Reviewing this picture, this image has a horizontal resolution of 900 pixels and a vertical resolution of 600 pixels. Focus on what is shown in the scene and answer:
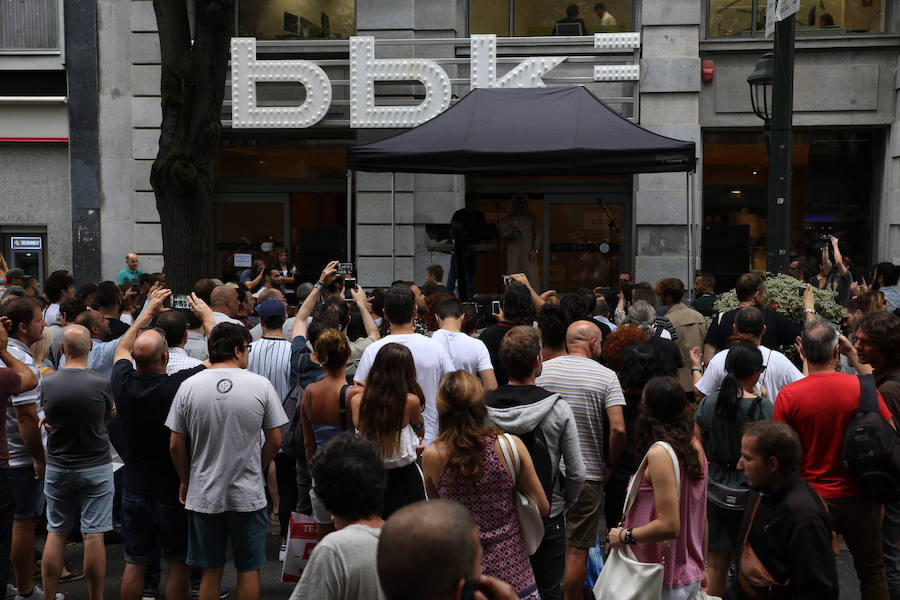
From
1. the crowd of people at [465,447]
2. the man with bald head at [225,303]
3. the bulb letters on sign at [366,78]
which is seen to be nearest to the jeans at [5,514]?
the crowd of people at [465,447]

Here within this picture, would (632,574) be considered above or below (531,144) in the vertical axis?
below

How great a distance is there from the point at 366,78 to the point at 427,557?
12954 mm

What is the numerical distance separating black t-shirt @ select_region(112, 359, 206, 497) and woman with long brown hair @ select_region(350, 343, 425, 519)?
4.27 feet

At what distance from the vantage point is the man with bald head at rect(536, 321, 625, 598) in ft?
18.0

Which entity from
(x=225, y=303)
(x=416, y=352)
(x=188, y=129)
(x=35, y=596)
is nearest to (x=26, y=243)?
(x=188, y=129)

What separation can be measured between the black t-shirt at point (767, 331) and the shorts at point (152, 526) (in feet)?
14.7

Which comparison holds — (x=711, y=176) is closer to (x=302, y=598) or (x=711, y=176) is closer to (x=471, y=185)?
(x=471, y=185)

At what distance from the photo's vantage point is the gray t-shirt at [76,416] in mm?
5781

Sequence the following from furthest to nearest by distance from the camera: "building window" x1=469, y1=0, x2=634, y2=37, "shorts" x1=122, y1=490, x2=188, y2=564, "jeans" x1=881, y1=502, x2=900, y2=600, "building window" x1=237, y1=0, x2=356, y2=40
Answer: "building window" x1=237, y1=0, x2=356, y2=40 < "building window" x1=469, y1=0, x2=634, y2=37 < "shorts" x1=122, y1=490, x2=188, y2=564 < "jeans" x1=881, y1=502, x2=900, y2=600

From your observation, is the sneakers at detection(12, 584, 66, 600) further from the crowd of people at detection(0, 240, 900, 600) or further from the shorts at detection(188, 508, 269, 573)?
the shorts at detection(188, 508, 269, 573)

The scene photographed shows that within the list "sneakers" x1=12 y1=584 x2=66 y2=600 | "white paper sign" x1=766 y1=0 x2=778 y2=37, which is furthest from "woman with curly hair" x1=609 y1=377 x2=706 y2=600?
"white paper sign" x1=766 y1=0 x2=778 y2=37

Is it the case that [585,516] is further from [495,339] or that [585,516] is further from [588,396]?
[495,339]

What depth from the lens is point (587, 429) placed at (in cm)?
552

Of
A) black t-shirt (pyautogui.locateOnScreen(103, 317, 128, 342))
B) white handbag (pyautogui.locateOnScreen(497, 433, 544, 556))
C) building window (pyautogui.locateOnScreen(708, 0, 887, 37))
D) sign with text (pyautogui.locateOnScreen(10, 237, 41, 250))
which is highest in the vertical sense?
building window (pyautogui.locateOnScreen(708, 0, 887, 37))
